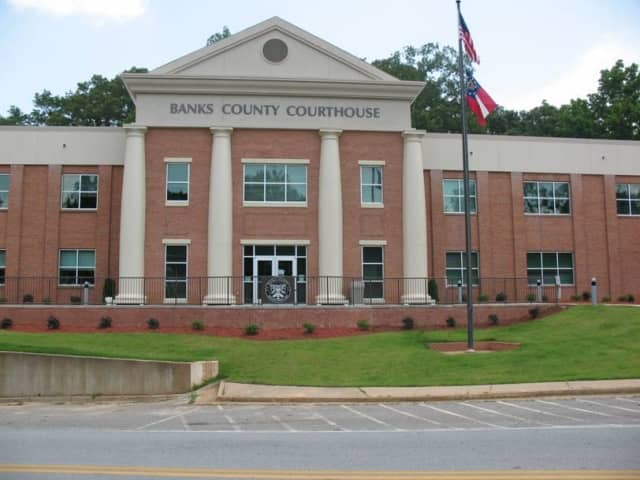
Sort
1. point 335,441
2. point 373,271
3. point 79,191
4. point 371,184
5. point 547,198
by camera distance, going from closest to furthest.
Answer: point 335,441
point 373,271
point 371,184
point 79,191
point 547,198

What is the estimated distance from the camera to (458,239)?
36.2m

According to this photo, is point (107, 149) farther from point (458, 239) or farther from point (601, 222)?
point (601, 222)

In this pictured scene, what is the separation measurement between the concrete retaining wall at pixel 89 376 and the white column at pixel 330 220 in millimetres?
14008

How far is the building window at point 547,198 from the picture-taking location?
37.4 meters

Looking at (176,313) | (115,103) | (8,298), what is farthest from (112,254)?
(115,103)

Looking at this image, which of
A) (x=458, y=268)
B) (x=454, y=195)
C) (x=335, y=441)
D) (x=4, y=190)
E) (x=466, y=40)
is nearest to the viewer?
(x=335, y=441)

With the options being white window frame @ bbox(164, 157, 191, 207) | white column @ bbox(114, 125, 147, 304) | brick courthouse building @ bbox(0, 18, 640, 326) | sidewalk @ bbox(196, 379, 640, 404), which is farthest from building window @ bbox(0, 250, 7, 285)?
sidewalk @ bbox(196, 379, 640, 404)

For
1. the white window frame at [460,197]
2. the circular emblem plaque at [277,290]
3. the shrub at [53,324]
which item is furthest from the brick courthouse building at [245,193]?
the shrub at [53,324]

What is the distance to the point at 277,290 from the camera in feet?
99.4

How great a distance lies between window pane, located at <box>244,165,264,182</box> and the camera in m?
33.3

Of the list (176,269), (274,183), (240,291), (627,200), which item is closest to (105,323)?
(176,269)

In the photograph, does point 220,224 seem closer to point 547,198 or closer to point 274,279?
point 274,279

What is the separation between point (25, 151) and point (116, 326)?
1185 cm

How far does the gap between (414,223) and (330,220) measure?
3.94 m
